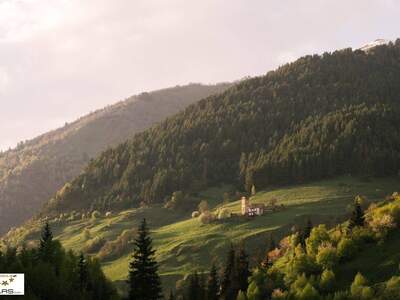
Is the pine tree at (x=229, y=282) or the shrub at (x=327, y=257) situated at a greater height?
the shrub at (x=327, y=257)

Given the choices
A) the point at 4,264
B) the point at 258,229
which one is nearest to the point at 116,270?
the point at 258,229

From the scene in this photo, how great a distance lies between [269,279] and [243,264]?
5242 millimetres

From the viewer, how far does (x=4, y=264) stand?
114 m

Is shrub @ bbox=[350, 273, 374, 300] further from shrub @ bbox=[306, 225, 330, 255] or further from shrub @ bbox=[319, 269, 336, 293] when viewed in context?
shrub @ bbox=[306, 225, 330, 255]

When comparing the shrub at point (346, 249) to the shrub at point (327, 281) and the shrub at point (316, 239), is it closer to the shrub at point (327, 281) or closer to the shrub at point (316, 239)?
the shrub at point (316, 239)

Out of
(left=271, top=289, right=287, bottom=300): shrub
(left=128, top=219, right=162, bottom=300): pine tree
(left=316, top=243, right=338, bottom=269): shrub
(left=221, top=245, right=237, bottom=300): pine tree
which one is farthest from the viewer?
(left=221, top=245, right=237, bottom=300): pine tree

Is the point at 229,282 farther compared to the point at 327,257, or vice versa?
the point at 229,282

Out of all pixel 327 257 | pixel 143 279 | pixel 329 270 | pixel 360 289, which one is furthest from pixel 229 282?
pixel 360 289

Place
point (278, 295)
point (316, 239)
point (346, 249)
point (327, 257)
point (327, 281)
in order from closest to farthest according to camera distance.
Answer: point (278, 295), point (327, 281), point (327, 257), point (346, 249), point (316, 239)

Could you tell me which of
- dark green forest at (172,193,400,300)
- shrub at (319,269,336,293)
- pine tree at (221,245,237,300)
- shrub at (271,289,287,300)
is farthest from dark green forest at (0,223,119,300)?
shrub at (319,269,336,293)

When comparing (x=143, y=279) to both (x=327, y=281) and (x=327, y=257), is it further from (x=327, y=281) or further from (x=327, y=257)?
(x=327, y=257)

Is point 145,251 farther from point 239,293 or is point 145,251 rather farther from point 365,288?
point 365,288

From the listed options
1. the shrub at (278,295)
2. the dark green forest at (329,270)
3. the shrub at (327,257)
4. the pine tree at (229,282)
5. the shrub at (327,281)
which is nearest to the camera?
the dark green forest at (329,270)

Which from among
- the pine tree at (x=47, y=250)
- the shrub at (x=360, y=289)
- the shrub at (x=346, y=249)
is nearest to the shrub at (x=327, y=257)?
the shrub at (x=346, y=249)
